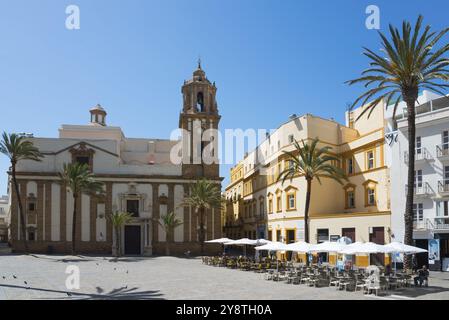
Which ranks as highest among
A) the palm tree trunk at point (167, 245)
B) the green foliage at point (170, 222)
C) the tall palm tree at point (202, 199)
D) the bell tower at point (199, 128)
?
the bell tower at point (199, 128)

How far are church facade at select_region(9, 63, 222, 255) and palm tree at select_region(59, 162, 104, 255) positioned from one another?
268cm

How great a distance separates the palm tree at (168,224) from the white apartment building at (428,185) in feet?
89.4

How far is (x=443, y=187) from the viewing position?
1387 inches

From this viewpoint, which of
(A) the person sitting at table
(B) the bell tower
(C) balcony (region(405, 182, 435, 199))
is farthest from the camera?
(B) the bell tower

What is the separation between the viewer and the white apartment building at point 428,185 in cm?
3491

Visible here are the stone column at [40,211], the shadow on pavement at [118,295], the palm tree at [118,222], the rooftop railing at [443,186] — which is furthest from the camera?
the stone column at [40,211]

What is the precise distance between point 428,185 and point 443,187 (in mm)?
1334

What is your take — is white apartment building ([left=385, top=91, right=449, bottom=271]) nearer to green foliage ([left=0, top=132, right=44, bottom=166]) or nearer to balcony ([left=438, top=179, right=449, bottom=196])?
balcony ([left=438, top=179, right=449, bottom=196])

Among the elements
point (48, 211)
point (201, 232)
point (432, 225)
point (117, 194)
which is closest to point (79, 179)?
point (117, 194)

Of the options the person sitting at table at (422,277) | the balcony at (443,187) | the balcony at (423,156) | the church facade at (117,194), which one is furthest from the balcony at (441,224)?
the church facade at (117,194)

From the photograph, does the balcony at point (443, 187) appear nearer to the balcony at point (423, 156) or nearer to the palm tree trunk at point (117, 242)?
the balcony at point (423, 156)

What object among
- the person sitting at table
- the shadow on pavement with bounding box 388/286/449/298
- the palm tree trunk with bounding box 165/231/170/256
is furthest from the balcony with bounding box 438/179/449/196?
the palm tree trunk with bounding box 165/231/170/256

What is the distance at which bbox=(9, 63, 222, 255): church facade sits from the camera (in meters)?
57.6
